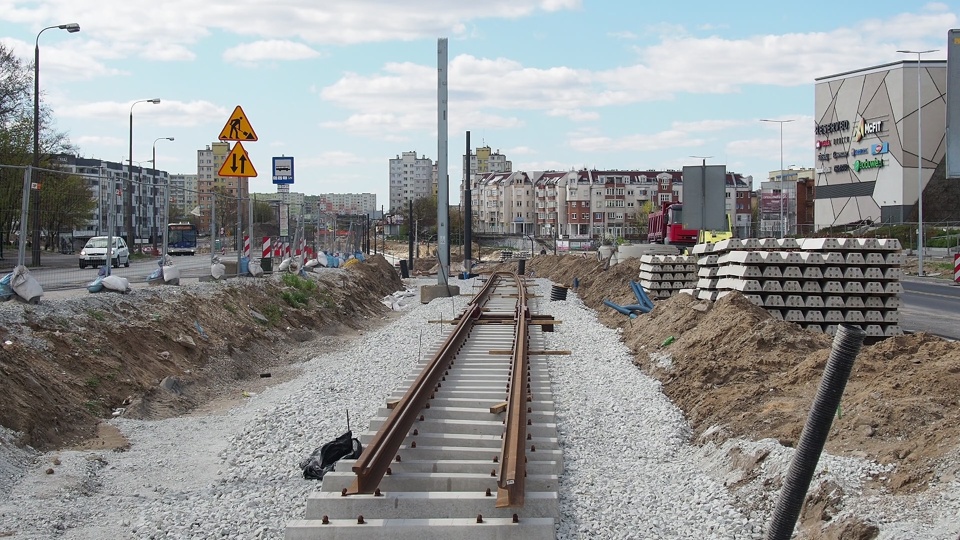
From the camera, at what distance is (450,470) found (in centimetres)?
732

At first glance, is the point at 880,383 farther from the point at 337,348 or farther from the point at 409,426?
the point at 337,348

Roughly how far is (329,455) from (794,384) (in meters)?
4.91

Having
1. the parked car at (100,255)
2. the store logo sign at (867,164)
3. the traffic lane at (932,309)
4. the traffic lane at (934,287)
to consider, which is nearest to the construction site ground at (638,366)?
the traffic lane at (932,309)

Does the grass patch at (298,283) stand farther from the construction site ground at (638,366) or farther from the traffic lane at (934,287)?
the traffic lane at (934,287)

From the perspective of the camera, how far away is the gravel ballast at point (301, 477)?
631 cm

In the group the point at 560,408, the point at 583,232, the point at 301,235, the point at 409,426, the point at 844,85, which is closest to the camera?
the point at 409,426

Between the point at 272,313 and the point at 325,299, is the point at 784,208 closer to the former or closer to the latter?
the point at 325,299

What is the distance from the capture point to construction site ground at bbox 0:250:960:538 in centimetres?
740

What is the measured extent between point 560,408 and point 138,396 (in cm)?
505

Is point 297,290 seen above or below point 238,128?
below

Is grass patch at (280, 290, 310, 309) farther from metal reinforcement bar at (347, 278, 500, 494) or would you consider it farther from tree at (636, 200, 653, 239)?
tree at (636, 200, 653, 239)

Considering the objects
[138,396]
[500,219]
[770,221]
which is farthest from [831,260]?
[500,219]

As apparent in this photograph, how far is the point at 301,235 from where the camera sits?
2884 cm

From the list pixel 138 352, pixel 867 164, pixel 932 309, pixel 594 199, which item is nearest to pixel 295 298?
pixel 138 352
